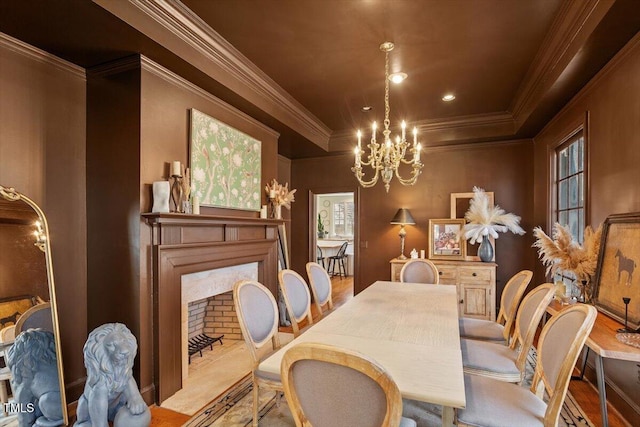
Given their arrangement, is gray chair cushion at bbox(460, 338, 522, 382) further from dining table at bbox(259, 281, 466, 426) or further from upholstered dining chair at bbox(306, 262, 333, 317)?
upholstered dining chair at bbox(306, 262, 333, 317)

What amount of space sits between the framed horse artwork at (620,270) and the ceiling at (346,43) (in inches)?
48.8

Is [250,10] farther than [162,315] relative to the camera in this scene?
No

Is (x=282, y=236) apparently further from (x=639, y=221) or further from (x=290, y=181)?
(x=639, y=221)

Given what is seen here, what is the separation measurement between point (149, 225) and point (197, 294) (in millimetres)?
824

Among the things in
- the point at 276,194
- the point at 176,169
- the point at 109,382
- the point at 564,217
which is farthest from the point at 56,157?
the point at 564,217

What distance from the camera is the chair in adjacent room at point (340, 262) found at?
8.79 metres

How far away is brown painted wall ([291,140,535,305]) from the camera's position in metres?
4.74

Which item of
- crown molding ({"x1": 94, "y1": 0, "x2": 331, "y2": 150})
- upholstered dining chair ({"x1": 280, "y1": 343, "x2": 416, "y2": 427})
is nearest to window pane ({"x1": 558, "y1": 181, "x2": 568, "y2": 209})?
crown molding ({"x1": 94, "y1": 0, "x2": 331, "y2": 150})

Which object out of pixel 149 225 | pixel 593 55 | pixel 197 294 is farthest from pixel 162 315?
pixel 593 55

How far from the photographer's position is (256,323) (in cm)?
215

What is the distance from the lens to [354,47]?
2744 mm

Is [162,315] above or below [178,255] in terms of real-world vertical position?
below

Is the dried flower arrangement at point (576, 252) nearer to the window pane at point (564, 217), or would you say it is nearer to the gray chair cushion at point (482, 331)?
the gray chair cushion at point (482, 331)

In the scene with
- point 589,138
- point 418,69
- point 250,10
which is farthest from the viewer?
point 418,69
